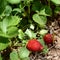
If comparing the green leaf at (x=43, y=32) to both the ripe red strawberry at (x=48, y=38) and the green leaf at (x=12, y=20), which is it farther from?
the green leaf at (x=12, y=20)

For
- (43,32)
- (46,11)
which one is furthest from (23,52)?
(46,11)

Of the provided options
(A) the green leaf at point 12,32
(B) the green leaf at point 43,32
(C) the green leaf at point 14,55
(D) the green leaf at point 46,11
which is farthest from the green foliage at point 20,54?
(D) the green leaf at point 46,11

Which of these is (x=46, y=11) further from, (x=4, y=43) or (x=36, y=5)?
(x=4, y=43)

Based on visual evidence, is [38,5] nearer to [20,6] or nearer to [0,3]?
[20,6]

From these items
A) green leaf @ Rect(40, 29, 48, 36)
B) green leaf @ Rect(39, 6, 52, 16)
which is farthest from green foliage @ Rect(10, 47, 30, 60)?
green leaf @ Rect(39, 6, 52, 16)

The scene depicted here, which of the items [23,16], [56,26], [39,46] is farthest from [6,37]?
[56,26]

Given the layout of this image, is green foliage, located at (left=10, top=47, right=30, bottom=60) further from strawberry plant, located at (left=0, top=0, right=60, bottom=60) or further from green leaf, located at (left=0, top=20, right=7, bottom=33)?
green leaf, located at (left=0, top=20, right=7, bottom=33)
